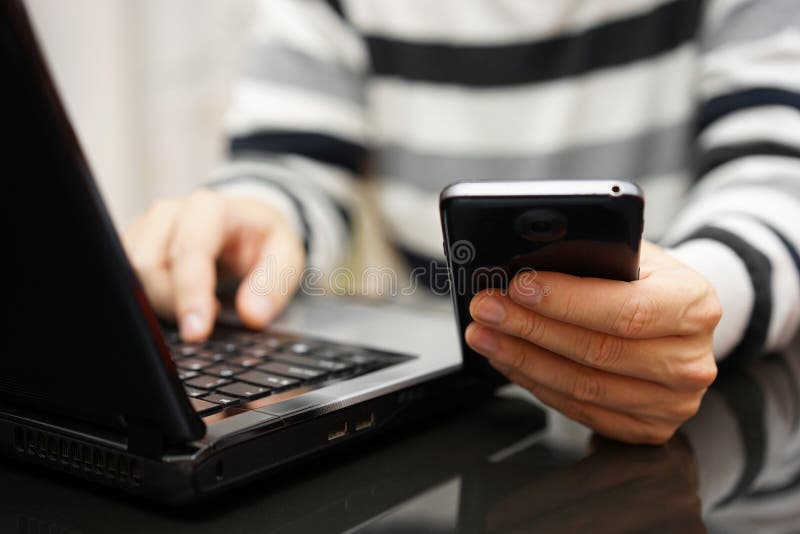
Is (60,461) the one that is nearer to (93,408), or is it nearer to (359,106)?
(93,408)

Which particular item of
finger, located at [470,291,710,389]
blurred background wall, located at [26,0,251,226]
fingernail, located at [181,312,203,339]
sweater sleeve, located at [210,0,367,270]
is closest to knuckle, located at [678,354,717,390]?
finger, located at [470,291,710,389]

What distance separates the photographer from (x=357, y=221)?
108 centimetres

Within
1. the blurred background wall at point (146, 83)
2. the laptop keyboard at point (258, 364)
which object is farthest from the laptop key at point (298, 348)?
the blurred background wall at point (146, 83)

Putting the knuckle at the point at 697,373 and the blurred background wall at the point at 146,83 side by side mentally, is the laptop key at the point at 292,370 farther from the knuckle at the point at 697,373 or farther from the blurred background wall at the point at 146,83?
the blurred background wall at the point at 146,83

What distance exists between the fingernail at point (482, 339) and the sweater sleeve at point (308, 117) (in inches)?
18.6

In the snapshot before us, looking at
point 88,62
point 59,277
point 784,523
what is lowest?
point 784,523

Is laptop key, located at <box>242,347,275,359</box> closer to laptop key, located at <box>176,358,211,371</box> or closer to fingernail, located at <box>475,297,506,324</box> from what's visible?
laptop key, located at <box>176,358,211,371</box>

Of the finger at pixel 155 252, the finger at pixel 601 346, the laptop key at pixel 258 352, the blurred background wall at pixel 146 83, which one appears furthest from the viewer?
the blurred background wall at pixel 146 83

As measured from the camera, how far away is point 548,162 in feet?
3.09

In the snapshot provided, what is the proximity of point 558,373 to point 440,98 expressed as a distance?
675 mm

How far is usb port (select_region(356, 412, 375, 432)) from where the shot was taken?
35 cm

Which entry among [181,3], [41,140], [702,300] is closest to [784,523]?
[702,300]

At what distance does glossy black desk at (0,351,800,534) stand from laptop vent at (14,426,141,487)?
0.01m

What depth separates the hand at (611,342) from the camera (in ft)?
1.06
